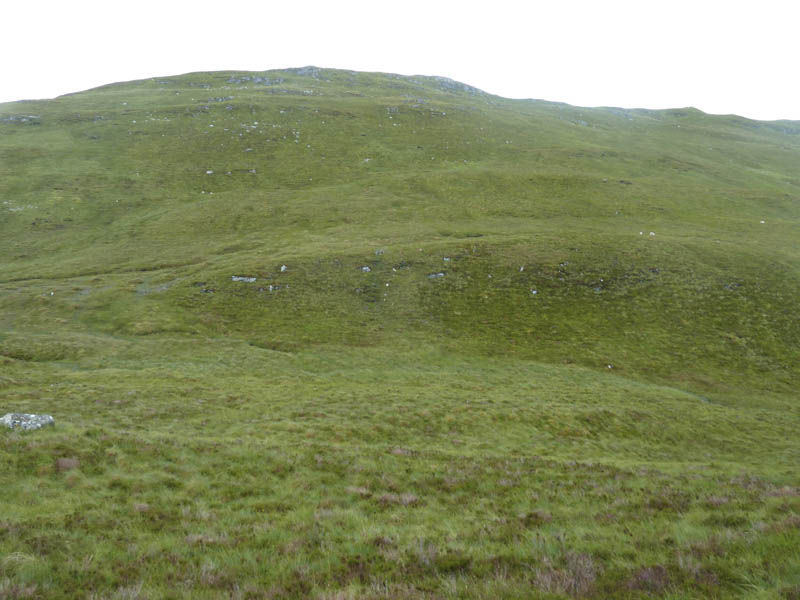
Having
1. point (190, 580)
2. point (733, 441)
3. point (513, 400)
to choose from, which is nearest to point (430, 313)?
point (513, 400)

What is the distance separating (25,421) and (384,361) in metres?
25.2

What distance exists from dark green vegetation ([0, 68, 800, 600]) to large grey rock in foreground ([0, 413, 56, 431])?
495 millimetres

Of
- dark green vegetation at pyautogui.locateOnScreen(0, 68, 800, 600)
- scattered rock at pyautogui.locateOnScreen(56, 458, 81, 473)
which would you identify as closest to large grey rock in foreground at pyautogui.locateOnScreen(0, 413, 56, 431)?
dark green vegetation at pyautogui.locateOnScreen(0, 68, 800, 600)

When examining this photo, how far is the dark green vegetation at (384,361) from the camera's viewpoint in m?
7.86

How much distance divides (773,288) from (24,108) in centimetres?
17198

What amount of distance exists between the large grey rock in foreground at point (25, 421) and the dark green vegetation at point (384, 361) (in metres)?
0.49

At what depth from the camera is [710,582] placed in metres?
5.97

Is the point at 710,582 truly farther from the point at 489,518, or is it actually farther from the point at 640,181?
the point at 640,181

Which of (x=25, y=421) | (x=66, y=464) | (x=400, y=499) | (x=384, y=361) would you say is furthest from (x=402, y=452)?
(x=384, y=361)

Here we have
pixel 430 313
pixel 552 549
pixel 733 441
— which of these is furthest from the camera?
pixel 430 313

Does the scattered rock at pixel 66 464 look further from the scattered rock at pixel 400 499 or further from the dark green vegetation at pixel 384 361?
the scattered rock at pixel 400 499

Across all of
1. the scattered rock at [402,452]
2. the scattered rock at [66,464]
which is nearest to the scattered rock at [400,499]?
the scattered rock at [402,452]

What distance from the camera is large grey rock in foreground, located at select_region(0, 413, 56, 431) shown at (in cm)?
1359

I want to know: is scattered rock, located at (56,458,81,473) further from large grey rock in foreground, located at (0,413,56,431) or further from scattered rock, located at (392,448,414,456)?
scattered rock, located at (392,448,414,456)
